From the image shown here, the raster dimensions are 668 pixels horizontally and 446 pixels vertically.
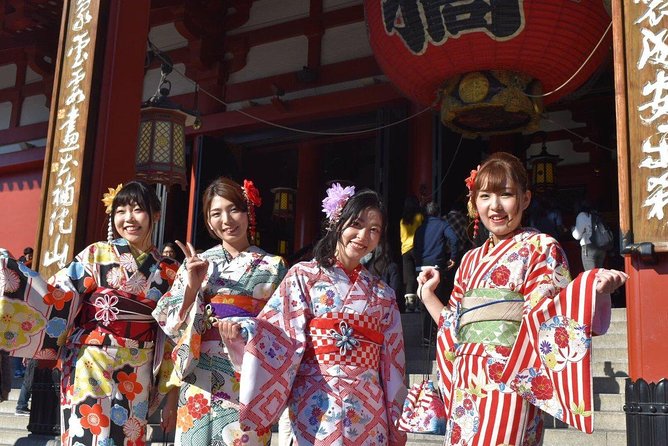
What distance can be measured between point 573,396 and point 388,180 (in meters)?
6.88

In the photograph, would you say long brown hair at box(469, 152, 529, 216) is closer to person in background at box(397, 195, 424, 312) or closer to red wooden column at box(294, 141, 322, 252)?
person in background at box(397, 195, 424, 312)

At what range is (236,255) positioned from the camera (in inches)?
160

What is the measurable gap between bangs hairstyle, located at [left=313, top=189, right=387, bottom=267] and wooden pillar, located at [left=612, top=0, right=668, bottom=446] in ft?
4.39

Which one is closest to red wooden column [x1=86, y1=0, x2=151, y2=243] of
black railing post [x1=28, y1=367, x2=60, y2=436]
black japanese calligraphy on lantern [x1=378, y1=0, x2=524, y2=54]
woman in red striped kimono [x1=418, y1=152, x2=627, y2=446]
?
black railing post [x1=28, y1=367, x2=60, y2=436]

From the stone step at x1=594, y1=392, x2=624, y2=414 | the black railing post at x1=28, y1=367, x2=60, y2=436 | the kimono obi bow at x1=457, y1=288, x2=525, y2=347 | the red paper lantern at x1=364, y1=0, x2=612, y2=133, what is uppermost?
the red paper lantern at x1=364, y1=0, x2=612, y2=133

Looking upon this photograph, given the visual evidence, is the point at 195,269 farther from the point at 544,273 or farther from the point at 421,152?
the point at 421,152

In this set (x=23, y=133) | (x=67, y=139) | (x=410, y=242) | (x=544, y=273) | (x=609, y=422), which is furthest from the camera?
(x=23, y=133)

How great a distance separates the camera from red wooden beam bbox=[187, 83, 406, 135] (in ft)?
Answer: 31.7

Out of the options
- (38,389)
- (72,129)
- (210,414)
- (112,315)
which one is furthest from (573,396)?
(72,129)

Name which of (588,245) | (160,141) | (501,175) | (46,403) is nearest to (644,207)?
(501,175)

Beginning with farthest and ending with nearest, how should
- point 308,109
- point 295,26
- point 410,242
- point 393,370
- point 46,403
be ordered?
point 295,26, point 308,109, point 410,242, point 46,403, point 393,370

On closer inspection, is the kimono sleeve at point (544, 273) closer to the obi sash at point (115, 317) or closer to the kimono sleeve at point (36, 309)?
the obi sash at point (115, 317)

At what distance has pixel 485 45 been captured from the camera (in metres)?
6.00

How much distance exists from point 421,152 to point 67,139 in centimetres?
445
